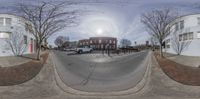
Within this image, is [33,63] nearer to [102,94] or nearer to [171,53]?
[102,94]

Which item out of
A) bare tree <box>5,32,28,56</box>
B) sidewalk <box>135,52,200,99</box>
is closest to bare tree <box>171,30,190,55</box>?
sidewalk <box>135,52,200,99</box>

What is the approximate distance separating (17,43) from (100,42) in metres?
7.35

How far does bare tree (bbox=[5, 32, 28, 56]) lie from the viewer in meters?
15.0

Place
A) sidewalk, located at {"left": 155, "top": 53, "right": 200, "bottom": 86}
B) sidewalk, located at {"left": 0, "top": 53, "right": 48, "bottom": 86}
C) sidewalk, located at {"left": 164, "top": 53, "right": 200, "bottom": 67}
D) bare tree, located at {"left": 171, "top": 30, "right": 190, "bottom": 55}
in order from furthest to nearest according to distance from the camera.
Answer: bare tree, located at {"left": 171, "top": 30, "right": 190, "bottom": 55}
sidewalk, located at {"left": 164, "top": 53, "right": 200, "bottom": 67}
sidewalk, located at {"left": 155, "top": 53, "right": 200, "bottom": 86}
sidewalk, located at {"left": 0, "top": 53, "right": 48, "bottom": 86}

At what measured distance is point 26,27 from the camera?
1614 centimetres

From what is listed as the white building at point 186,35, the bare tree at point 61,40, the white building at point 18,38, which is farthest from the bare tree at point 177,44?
the white building at point 18,38

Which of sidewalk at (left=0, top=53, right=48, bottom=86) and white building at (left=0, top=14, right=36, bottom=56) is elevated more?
white building at (left=0, top=14, right=36, bottom=56)

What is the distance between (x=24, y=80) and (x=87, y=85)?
3.57 m

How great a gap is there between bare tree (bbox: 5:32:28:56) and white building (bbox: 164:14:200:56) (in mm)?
8931

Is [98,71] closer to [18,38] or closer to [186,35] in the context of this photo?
[18,38]

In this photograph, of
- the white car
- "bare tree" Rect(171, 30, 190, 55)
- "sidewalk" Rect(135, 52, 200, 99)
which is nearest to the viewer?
"sidewalk" Rect(135, 52, 200, 99)

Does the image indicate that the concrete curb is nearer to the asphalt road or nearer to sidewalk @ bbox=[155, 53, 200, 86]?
the asphalt road

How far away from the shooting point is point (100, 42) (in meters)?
10.8

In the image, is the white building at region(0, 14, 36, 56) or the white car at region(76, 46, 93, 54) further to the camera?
the white building at region(0, 14, 36, 56)
